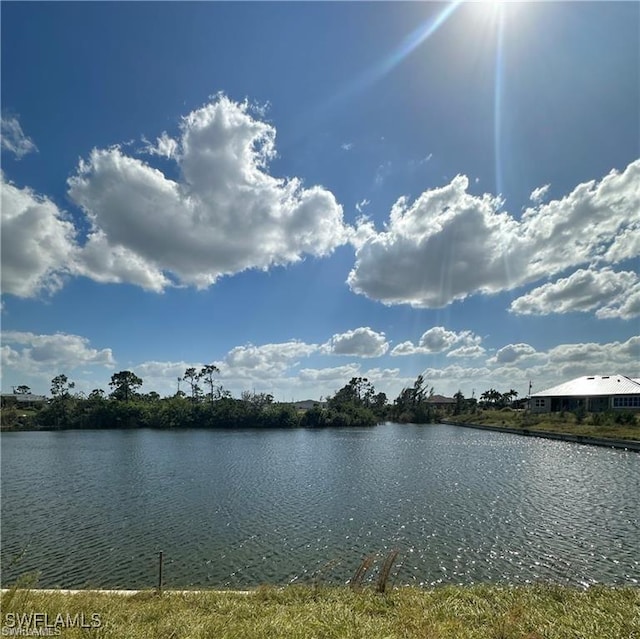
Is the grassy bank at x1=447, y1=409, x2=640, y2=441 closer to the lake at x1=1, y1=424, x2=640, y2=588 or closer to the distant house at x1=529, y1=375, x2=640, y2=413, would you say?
the distant house at x1=529, y1=375, x2=640, y2=413

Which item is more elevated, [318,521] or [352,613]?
[352,613]

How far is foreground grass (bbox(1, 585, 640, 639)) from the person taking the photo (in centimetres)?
668

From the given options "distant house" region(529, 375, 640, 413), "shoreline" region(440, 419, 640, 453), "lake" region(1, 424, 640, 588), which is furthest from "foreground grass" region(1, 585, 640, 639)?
"distant house" region(529, 375, 640, 413)

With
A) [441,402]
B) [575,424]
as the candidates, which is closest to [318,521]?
[575,424]

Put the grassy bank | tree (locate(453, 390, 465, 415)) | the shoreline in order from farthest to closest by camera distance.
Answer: tree (locate(453, 390, 465, 415)), the grassy bank, the shoreline

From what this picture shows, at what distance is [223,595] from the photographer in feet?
30.5

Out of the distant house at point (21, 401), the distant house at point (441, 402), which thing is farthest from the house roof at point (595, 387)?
the distant house at point (21, 401)

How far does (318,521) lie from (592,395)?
68069 millimetres

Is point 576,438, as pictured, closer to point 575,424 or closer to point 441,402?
point 575,424

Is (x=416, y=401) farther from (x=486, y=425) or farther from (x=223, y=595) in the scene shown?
(x=223, y=595)

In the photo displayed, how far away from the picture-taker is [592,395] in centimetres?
6638

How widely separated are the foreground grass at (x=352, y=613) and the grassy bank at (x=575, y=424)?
45341mm

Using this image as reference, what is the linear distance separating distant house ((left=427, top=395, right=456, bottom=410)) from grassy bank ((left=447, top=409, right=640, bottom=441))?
44.3 m

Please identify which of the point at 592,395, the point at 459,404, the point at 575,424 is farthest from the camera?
the point at 459,404
